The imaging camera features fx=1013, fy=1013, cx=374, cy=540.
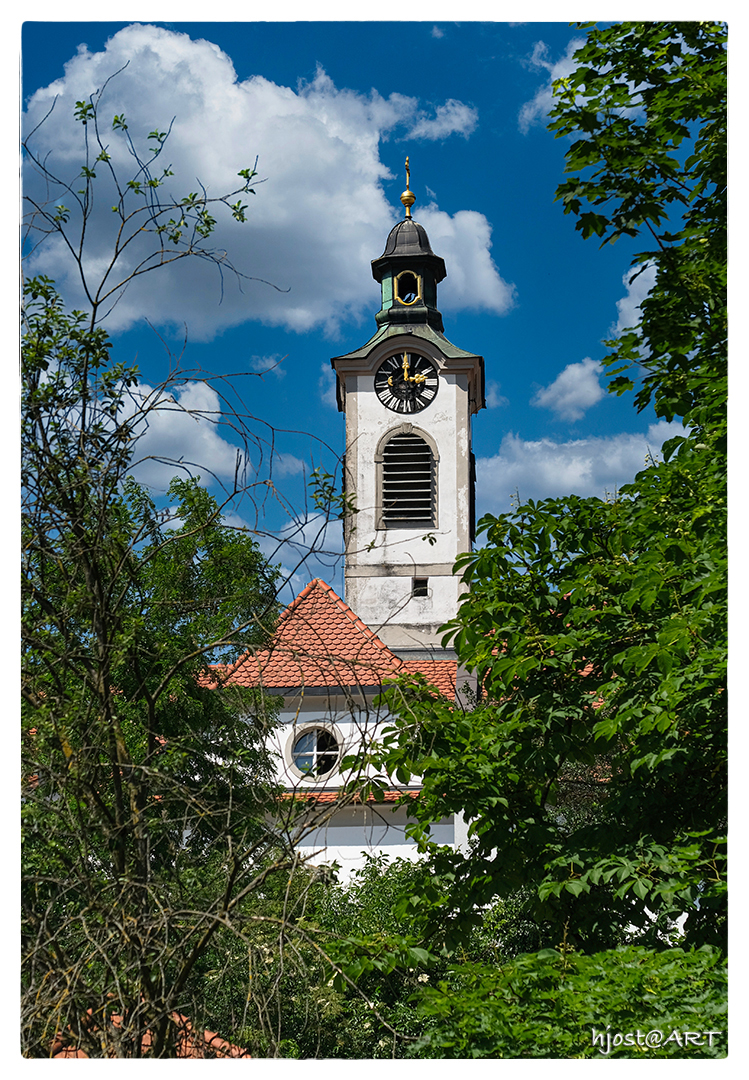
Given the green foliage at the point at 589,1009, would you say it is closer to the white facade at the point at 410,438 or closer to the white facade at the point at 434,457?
the white facade at the point at 410,438

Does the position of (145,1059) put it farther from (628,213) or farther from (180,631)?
(628,213)

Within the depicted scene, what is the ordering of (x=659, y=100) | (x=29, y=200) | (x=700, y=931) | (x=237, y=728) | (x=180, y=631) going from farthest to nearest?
(x=180, y=631) < (x=237, y=728) < (x=659, y=100) < (x=700, y=931) < (x=29, y=200)

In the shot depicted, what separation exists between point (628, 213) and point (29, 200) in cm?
311

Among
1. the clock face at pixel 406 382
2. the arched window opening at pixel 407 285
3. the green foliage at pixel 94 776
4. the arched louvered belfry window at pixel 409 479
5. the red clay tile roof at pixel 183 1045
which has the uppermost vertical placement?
the arched window opening at pixel 407 285

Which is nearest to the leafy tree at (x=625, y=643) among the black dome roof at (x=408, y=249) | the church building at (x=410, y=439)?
the church building at (x=410, y=439)

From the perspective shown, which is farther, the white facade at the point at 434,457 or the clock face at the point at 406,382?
the clock face at the point at 406,382

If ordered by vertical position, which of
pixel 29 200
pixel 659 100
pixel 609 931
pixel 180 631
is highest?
pixel 659 100

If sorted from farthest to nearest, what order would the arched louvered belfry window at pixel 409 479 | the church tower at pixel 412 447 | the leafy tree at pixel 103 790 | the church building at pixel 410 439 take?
the arched louvered belfry window at pixel 409 479
the church tower at pixel 412 447
the church building at pixel 410 439
the leafy tree at pixel 103 790

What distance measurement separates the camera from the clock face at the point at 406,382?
1168 inches

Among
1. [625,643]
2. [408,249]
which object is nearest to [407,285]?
[408,249]

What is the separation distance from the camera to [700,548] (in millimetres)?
4816

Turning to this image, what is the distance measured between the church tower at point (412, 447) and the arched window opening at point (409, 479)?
0.03m

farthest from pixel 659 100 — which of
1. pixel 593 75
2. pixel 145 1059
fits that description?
pixel 145 1059

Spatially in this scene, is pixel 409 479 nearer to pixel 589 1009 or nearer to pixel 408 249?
pixel 408 249
